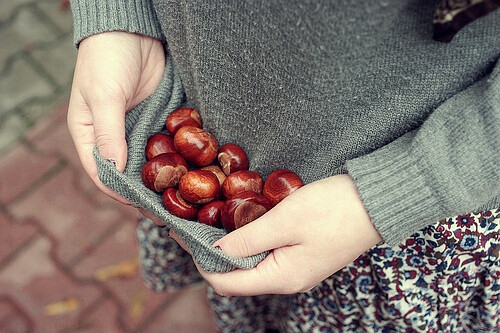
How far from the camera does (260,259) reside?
942 mm

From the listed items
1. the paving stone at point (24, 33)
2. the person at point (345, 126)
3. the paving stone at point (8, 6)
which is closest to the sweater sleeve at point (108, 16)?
the person at point (345, 126)

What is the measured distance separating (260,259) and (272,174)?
0.18 meters

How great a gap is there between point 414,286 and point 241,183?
431mm

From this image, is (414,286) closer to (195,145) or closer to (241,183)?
(241,183)

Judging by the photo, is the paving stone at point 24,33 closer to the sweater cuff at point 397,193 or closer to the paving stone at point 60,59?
the paving stone at point 60,59

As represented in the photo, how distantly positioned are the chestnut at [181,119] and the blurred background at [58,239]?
1156mm

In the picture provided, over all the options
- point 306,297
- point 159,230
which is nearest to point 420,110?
point 306,297

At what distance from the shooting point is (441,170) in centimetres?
82

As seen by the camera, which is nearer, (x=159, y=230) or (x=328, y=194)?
(x=328, y=194)

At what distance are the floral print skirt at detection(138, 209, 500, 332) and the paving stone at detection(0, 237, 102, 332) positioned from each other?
81cm

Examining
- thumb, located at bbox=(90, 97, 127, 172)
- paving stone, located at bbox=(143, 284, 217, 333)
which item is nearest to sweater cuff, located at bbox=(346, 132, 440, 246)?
thumb, located at bbox=(90, 97, 127, 172)

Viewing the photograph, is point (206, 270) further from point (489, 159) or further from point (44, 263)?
point (44, 263)

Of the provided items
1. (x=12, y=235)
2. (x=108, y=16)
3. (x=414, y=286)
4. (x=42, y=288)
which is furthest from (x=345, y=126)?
(x=12, y=235)

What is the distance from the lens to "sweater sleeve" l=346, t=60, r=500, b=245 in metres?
0.82
